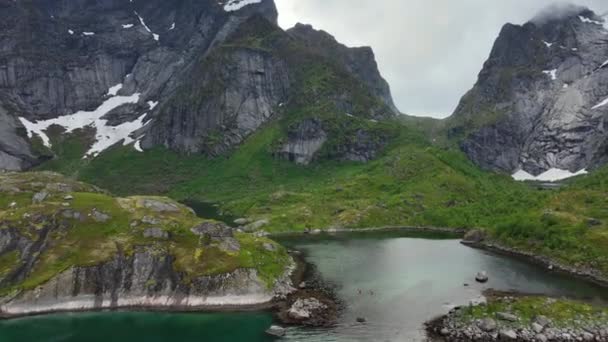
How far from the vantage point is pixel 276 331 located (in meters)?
73.8

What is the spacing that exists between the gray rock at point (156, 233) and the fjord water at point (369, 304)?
20.4 m

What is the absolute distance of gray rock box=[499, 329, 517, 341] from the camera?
69.1 metres

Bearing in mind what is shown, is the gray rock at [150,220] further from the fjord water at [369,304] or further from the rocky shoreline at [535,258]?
the rocky shoreline at [535,258]

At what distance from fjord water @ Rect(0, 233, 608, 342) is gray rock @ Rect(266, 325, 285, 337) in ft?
3.61

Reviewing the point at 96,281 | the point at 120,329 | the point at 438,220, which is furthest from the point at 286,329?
the point at 438,220

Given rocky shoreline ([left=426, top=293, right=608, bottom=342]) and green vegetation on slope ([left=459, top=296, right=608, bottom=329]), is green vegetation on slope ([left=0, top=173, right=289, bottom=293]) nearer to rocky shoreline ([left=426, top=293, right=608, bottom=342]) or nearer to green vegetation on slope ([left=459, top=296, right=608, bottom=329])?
rocky shoreline ([left=426, top=293, right=608, bottom=342])

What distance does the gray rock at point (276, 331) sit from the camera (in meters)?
73.1

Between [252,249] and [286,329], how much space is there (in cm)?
3410

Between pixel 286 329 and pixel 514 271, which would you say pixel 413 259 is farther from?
pixel 286 329

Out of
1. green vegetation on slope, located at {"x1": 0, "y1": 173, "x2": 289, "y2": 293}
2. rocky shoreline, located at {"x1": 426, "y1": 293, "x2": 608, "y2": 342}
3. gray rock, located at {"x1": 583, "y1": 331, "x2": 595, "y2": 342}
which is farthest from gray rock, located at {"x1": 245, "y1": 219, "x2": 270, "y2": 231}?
gray rock, located at {"x1": 583, "y1": 331, "x2": 595, "y2": 342}

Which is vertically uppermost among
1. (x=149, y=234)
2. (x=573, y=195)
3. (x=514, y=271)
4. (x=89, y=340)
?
(x=573, y=195)

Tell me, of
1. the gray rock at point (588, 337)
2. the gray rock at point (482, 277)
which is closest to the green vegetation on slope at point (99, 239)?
the gray rock at point (482, 277)

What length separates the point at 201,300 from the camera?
89.4 m

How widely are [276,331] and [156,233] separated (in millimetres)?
43092
